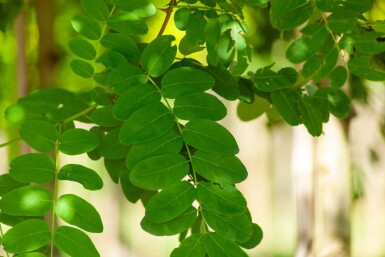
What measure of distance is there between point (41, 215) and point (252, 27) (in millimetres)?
1010

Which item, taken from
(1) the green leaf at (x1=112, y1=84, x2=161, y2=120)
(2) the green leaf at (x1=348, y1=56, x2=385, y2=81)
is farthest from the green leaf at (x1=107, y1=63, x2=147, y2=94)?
(2) the green leaf at (x1=348, y1=56, x2=385, y2=81)

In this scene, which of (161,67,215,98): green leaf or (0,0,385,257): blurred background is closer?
(161,67,215,98): green leaf

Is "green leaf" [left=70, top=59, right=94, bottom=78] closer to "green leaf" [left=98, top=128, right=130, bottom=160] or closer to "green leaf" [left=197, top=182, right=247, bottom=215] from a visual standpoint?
"green leaf" [left=98, top=128, right=130, bottom=160]

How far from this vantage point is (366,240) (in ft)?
9.80

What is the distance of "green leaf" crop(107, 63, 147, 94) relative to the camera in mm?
779

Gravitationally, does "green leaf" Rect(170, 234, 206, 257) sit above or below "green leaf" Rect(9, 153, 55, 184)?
below

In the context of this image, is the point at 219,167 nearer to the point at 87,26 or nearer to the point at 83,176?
the point at 83,176

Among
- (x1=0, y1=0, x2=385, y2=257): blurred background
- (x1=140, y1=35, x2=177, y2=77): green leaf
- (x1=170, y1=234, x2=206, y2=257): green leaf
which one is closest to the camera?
(x1=170, y1=234, x2=206, y2=257): green leaf

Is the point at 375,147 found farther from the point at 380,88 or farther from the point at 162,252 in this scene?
the point at 162,252

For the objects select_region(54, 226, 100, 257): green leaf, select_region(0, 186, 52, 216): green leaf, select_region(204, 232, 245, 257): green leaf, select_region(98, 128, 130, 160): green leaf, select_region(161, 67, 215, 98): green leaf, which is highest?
select_region(161, 67, 215, 98): green leaf

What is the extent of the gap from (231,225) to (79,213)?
169mm

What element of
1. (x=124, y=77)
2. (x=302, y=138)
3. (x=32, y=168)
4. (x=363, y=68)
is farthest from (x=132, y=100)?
(x=302, y=138)

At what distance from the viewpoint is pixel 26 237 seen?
74cm

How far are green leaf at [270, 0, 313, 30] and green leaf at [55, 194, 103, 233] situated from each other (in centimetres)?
28
